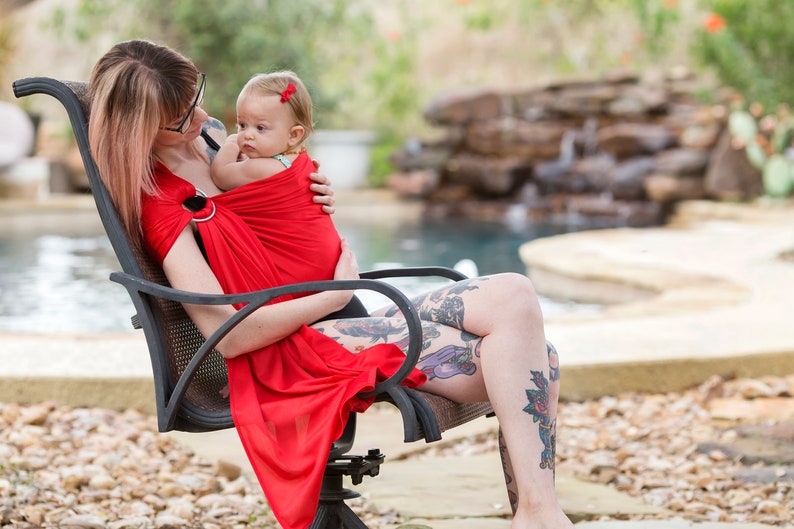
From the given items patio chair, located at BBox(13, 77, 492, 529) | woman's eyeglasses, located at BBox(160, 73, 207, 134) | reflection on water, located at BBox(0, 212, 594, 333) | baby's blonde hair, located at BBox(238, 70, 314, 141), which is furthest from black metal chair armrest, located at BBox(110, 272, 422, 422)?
reflection on water, located at BBox(0, 212, 594, 333)

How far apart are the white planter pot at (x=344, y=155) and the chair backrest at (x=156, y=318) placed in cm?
1157

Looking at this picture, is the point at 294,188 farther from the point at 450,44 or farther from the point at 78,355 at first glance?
the point at 450,44

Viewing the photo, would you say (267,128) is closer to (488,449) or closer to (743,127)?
(488,449)

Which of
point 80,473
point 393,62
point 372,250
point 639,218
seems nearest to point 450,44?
point 393,62

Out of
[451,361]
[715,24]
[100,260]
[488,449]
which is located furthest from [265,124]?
[715,24]

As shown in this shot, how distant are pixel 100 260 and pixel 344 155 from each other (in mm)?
6396

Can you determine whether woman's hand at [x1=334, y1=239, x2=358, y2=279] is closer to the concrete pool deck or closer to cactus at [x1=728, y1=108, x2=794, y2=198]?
the concrete pool deck

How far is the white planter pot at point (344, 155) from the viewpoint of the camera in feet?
45.3

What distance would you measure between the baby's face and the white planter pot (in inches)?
451

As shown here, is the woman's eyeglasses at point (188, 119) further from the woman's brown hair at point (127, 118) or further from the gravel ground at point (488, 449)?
the gravel ground at point (488, 449)

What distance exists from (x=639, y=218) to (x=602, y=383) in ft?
24.0

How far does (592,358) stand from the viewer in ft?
12.4

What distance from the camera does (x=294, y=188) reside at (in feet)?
7.41

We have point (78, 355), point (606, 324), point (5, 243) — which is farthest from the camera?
point (5, 243)
